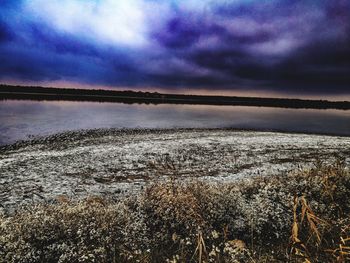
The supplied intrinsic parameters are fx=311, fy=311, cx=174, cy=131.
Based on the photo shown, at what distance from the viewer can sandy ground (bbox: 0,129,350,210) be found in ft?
34.9

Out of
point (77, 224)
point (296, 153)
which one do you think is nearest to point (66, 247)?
point (77, 224)

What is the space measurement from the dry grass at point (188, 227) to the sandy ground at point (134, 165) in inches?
57.0

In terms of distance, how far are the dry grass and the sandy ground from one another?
4.75 ft

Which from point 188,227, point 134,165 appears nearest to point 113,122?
point 134,165

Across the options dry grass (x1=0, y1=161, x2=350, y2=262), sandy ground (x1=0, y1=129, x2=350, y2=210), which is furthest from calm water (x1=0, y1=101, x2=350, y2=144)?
dry grass (x1=0, y1=161, x2=350, y2=262)

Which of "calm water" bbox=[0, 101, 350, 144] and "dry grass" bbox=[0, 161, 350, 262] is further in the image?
"calm water" bbox=[0, 101, 350, 144]

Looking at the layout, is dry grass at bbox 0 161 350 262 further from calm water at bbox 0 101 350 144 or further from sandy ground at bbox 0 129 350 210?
calm water at bbox 0 101 350 144

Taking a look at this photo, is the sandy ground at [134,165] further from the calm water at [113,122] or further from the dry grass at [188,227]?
the calm water at [113,122]

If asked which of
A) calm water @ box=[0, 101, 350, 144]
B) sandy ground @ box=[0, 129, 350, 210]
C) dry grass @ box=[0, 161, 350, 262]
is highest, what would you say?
dry grass @ box=[0, 161, 350, 262]

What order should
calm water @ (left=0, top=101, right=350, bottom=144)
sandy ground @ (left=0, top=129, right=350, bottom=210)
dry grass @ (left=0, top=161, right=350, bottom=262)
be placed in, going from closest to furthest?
dry grass @ (left=0, top=161, right=350, bottom=262), sandy ground @ (left=0, top=129, right=350, bottom=210), calm water @ (left=0, top=101, right=350, bottom=144)

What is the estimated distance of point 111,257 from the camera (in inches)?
229

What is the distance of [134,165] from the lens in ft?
46.3

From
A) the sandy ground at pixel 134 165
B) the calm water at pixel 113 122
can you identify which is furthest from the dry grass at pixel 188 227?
the calm water at pixel 113 122

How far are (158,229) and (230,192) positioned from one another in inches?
93.1
